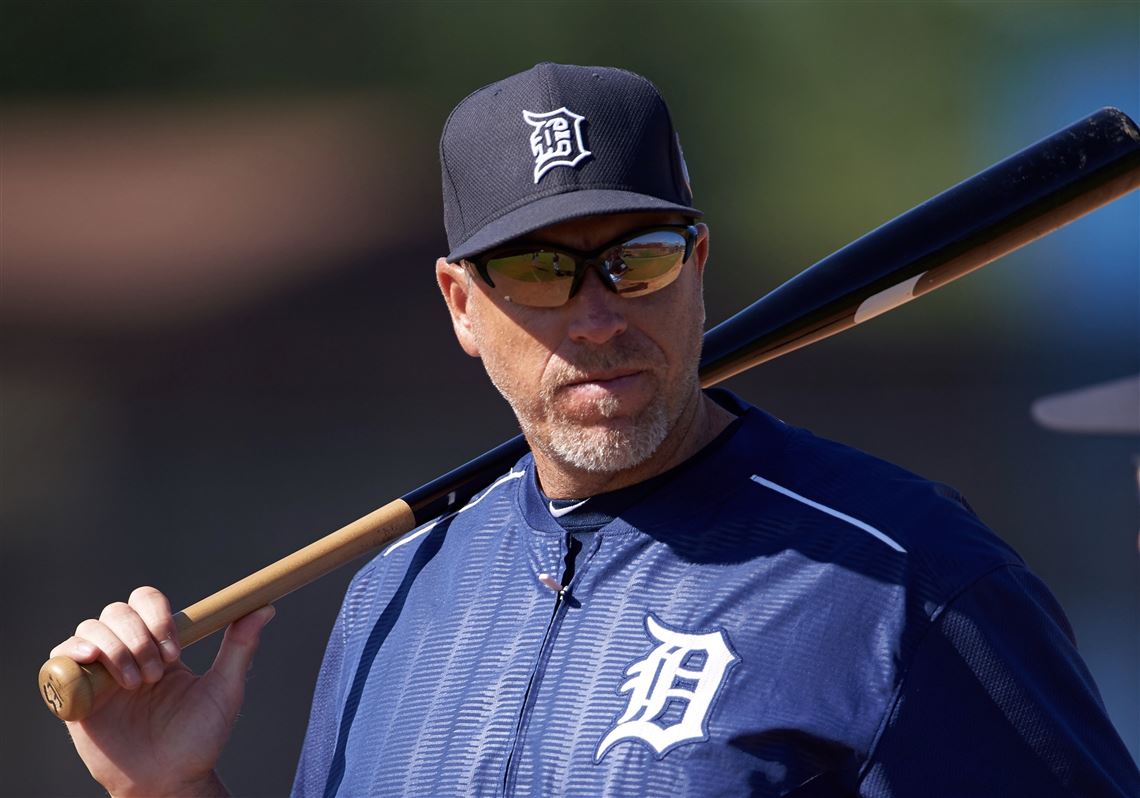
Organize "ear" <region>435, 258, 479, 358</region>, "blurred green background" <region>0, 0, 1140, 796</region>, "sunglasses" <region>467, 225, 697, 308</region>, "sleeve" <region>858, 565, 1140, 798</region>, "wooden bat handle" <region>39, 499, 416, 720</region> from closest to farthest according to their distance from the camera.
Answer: "sleeve" <region>858, 565, 1140, 798</region>
"sunglasses" <region>467, 225, 697, 308</region>
"wooden bat handle" <region>39, 499, 416, 720</region>
"ear" <region>435, 258, 479, 358</region>
"blurred green background" <region>0, 0, 1140, 796</region>

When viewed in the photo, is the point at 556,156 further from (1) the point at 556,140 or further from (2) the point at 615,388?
(2) the point at 615,388

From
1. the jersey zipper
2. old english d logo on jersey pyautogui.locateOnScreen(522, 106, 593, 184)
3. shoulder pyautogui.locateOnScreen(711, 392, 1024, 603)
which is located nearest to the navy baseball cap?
old english d logo on jersey pyautogui.locateOnScreen(522, 106, 593, 184)

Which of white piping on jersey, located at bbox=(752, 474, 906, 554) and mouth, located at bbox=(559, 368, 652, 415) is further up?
mouth, located at bbox=(559, 368, 652, 415)

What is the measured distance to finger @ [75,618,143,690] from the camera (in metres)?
1.67

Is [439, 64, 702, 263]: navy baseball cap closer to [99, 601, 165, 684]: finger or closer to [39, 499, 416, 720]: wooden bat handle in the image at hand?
[39, 499, 416, 720]: wooden bat handle

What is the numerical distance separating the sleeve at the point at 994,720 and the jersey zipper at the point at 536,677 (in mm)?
387

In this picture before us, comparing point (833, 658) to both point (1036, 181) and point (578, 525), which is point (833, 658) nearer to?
point (578, 525)

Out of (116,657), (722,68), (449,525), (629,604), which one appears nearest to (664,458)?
(629,604)

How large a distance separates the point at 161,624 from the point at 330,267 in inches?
189

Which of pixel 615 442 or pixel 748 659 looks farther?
pixel 615 442

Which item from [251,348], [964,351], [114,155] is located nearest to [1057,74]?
[964,351]

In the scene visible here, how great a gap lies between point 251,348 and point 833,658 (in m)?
5.36

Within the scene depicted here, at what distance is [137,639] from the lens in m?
1.69

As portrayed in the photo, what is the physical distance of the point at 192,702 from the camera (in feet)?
6.06
